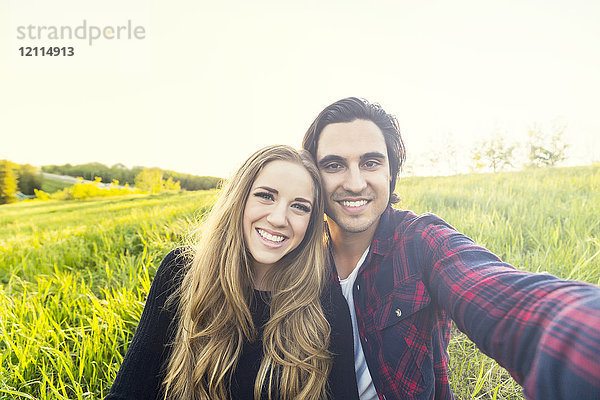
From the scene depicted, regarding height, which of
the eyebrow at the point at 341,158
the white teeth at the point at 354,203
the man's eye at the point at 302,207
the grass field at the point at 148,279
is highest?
the eyebrow at the point at 341,158

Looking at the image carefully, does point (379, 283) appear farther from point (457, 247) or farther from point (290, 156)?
point (290, 156)

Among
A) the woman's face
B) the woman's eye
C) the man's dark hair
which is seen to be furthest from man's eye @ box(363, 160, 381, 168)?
the woman's face

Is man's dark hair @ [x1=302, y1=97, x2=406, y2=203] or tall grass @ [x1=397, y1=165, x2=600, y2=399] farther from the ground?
man's dark hair @ [x1=302, y1=97, x2=406, y2=203]

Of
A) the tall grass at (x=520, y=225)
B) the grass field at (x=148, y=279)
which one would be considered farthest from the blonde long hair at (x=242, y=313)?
the tall grass at (x=520, y=225)

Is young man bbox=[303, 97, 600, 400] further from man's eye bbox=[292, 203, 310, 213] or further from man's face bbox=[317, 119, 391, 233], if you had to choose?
man's eye bbox=[292, 203, 310, 213]

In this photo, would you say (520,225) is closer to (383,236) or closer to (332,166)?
(383,236)

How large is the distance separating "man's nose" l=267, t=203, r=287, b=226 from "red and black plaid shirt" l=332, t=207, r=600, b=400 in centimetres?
59

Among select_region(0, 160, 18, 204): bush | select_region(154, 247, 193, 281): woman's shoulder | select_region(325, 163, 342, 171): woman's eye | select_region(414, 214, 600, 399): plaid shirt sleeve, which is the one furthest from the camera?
select_region(0, 160, 18, 204): bush

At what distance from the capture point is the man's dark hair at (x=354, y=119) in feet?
6.61

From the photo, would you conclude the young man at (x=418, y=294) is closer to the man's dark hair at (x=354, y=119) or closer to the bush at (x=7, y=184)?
the man's dark hair at (x=354, y=119)

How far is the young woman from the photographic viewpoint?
5.35 ft

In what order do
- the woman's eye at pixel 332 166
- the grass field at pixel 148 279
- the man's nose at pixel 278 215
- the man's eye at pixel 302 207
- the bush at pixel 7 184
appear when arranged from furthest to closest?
1. the bush at pixel 7 184
2. the grass field at pixel 148 279
3. the woman's eye at pixel 332 166
4. the man's eye at pixel 302 207
5. the man's nose at pixel 278 215

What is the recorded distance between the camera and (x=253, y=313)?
177 centimetres

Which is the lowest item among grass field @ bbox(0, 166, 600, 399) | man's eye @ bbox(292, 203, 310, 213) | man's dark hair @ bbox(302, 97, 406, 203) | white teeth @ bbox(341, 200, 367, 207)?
grass field @ bbox(0, 166, 600, 399)
